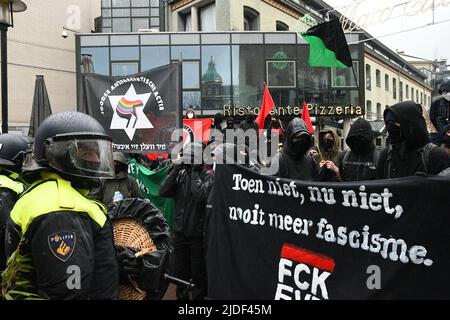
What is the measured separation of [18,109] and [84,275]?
90.3 feet

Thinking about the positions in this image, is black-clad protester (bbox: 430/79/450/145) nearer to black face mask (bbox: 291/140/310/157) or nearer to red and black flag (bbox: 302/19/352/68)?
red and black flag (bbox: 302/19/352/68)

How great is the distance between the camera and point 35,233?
174cm

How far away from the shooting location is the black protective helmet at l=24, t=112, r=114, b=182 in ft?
6.52

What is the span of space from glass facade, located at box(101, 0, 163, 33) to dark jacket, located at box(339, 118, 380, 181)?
24016mm

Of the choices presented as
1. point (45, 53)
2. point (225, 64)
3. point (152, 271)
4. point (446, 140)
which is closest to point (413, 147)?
point (446, 140)

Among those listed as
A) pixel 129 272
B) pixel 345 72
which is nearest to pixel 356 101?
pixel 345 72

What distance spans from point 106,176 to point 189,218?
8.78 feet

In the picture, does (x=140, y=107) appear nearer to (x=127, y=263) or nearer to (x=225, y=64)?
(x=127, y=263)

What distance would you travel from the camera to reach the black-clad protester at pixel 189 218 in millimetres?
4719

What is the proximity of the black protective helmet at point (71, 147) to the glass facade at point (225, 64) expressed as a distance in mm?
19815

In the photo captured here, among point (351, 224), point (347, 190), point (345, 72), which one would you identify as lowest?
point (351, 224)

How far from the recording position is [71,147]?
2006 mm

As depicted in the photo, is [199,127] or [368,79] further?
[368,79]
